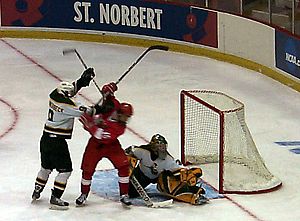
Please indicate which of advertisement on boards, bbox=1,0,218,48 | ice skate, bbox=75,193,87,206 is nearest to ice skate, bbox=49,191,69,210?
ice skate, bbox=75,193,87,206

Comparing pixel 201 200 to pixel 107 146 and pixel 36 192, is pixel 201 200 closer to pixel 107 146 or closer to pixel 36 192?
pixel 107 146

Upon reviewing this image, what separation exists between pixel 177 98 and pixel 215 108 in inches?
124

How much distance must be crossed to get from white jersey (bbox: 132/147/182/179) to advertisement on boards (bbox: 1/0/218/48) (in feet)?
17.5

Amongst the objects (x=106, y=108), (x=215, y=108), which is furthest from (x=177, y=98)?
(x=106, y=108)

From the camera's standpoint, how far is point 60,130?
8.14 metres

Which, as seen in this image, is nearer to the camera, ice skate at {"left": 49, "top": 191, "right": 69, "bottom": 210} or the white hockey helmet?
the white hockey helmet

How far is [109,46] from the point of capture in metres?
14.8

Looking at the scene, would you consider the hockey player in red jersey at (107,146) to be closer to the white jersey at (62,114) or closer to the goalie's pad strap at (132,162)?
the white jersey at (62,114)

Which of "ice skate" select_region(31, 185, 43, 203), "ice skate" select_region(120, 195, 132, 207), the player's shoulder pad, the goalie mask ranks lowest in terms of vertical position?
"ice skate" select_region(120, 195, 132, 207)

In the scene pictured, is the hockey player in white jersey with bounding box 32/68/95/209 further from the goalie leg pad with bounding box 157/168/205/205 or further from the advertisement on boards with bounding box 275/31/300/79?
the advertisement on boards with bounding box 275/31/300/79

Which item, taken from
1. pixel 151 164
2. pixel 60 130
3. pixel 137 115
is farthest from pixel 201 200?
pixel 137 115

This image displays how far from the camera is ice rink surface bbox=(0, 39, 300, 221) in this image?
831cm

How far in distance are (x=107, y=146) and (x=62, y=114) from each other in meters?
0.42

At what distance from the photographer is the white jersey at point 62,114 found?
8.05 metres
